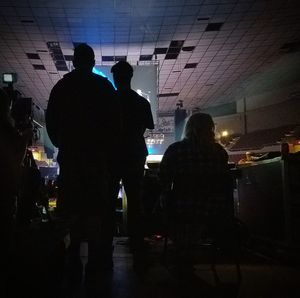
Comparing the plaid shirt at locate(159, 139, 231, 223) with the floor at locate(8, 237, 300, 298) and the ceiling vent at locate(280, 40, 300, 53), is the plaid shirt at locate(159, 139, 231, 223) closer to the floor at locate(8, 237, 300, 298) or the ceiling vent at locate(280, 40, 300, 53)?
the floor at locate(8, 237, 300, 298)

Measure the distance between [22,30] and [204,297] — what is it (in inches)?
324

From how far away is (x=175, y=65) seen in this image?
424 inches

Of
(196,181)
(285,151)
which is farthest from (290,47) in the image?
(196,181)

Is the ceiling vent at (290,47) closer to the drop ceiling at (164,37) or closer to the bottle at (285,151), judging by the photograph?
the drop ceiling at (164,37)

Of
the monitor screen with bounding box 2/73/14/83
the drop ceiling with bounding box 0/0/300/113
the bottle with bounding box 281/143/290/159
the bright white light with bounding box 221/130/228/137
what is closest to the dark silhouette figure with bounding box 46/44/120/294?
the bottle with bounding box 281/143/290/159

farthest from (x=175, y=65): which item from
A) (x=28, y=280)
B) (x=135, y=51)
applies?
(x=28, y=280)

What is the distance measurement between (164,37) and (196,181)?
7.40m

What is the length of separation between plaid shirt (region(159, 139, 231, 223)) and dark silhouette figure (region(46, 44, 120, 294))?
47cm

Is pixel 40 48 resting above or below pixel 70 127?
above

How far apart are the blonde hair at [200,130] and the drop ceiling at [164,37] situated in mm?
5437

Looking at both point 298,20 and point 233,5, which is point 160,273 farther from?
point 298,20

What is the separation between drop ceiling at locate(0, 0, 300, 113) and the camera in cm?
754

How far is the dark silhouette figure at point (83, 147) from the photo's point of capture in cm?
214

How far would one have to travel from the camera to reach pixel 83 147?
2207 millimetres
